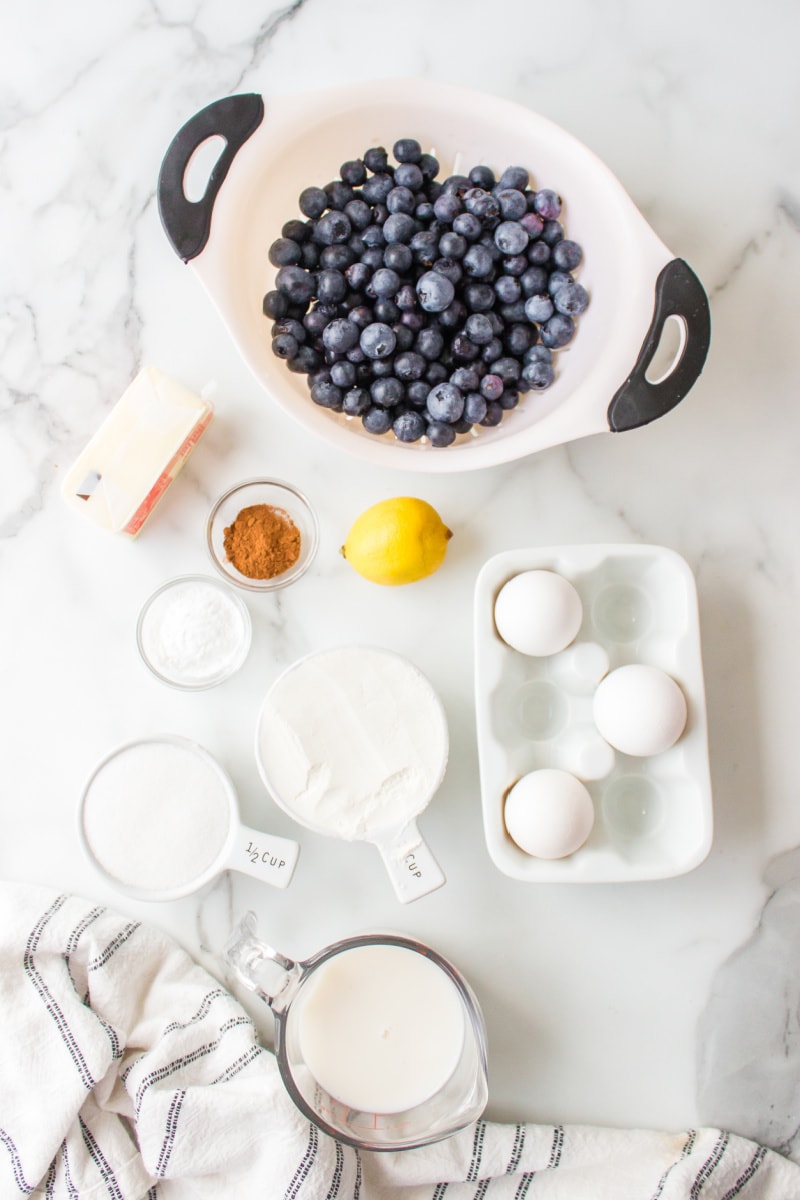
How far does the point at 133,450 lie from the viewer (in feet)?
3.16

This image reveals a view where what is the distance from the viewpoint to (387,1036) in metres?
0.95

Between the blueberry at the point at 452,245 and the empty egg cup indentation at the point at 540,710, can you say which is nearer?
the blueberry at the point at 452,245

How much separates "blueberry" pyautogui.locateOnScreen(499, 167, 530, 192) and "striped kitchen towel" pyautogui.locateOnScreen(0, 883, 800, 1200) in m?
0.87

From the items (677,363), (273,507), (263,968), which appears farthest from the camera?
(273,507)

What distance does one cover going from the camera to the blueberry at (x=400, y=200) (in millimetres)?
884

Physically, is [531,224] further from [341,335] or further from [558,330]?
[341,335]

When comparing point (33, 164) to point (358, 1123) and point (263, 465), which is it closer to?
point (263, 465)

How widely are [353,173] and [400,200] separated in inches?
2.7

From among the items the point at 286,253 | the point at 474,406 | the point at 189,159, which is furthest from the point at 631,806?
the point at 189,159

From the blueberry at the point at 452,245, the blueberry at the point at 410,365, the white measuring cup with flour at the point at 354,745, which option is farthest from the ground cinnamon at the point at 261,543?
the blueberry at the point at 452,245

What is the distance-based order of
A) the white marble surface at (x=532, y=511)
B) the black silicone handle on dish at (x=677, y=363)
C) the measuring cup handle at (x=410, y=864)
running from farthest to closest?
the white marble surface at (x=532, y=511) → the measuring cup handle at (x=410, y=864) → the black silicone handle on dish at (x=677, y=363)

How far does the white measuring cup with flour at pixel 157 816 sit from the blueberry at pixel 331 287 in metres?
0.48

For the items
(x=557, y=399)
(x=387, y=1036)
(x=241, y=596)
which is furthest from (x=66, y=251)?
(x=387, y=1036)

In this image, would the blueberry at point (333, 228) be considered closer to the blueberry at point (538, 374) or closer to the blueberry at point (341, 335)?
the blueberry at point (341, 335)
